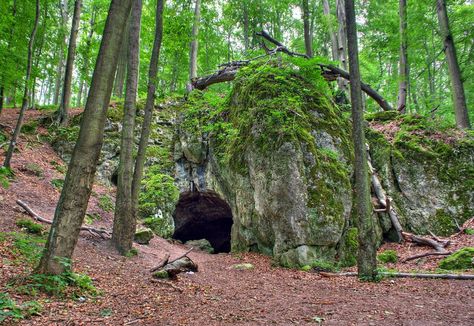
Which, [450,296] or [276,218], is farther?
[276,218]

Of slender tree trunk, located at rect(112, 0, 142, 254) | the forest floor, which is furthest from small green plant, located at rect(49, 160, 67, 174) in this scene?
slender tree trunk, located at rect(112, 0, 142, 254)

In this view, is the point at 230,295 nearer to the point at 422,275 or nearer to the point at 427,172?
the point at 422,275

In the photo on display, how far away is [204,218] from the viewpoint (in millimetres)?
16375

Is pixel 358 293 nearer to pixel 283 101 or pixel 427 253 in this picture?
pixel 427 253

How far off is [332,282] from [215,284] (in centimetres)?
249

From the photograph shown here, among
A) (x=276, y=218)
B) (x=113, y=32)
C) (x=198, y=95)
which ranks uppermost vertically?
(x=198, y=95)

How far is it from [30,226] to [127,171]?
7.91 ft

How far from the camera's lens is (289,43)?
1001 inches

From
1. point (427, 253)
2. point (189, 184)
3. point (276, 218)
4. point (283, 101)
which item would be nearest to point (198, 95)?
point (189, 184)

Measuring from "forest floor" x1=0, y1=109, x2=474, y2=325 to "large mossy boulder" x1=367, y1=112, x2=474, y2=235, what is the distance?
1301mm

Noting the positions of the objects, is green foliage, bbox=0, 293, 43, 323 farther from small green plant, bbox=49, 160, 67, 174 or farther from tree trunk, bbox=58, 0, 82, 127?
tree trunk, bbox=58, 0, 82, 127

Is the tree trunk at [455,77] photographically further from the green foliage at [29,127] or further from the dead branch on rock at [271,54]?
the green foliage at [29,127]

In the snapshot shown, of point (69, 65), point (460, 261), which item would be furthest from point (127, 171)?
point (460, 261)

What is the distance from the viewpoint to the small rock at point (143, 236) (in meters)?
9.26
